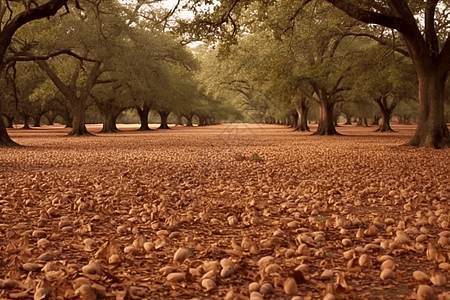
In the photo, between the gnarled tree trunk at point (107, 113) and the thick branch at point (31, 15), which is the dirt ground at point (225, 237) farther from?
the gnarled tree trunk at point (107, 113)

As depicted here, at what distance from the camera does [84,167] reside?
35.2ft

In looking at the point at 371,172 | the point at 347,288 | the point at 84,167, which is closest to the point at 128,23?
the point at 84,167

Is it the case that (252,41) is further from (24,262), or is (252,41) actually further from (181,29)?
(24,262)

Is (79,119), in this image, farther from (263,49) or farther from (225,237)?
(225,237)

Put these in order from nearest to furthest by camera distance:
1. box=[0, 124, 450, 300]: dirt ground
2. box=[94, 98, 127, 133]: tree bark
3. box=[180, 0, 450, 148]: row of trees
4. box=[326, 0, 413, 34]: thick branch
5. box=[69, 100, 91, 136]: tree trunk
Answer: box=[0, 124, 450, 300]: dirt ground
box=[326, 0, 413, 34]: thick branch
box=[180, 0, 450, 148]: row of trees
box=[69, 100, 91, 136]: tree trunk
box=[94, 98, 127, 133]: tree bark

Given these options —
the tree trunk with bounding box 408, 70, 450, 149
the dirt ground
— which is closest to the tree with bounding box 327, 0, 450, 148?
the tree trunk with bounding box 408, 70, 450, 149

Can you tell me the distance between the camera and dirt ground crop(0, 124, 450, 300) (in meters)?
2.84

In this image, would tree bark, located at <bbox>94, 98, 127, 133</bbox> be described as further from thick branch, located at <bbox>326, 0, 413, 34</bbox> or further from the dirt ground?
the dirt ground

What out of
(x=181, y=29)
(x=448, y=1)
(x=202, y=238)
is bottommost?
(x=202, y=238)

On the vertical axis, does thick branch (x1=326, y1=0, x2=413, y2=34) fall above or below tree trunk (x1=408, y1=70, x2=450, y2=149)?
above

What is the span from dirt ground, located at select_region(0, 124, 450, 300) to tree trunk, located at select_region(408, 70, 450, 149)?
8165 millimetres

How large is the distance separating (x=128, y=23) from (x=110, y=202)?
2292 centimetres

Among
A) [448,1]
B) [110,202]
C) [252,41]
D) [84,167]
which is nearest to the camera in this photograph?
[110,202]

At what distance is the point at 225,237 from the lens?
4.25 meters
